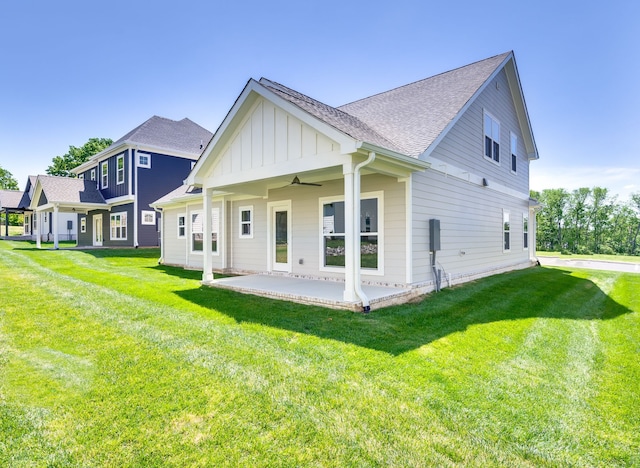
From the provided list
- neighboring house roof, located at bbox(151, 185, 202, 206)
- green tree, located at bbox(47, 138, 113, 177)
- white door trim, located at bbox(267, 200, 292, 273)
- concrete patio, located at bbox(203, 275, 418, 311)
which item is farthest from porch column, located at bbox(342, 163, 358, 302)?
green tree, located at bbox(47, 138, 113, 177)

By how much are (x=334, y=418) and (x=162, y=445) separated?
130 centimetres

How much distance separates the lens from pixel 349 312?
5.83m

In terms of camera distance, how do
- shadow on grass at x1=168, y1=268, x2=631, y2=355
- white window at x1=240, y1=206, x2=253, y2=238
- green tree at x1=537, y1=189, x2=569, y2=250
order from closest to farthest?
shadow on grass at x1=168, y1=268, x2=631, y2=355 → white window at x1=240, y1=206, x2=253, y2=238 → green tree at x1=537, y1=189, x2=569, y2=250

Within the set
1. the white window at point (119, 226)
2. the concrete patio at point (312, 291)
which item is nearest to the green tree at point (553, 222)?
the concrete patio at point (312, 291)

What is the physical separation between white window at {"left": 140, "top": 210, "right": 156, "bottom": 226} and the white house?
7.45 m

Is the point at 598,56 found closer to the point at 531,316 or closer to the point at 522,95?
the point at 522,95

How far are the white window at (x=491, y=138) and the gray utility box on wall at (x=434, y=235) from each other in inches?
175

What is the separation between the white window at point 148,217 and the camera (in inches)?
756

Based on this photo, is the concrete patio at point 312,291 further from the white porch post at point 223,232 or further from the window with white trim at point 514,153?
the window with white trim at point 514,153

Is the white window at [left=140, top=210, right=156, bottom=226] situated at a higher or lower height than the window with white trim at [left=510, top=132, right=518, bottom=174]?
lower

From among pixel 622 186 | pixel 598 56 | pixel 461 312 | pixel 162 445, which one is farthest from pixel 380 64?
pixel 622 186

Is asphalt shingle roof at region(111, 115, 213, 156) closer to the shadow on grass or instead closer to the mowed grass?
the shadow on grass

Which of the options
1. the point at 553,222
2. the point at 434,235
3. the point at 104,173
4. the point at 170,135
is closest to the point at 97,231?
the point at 104,173

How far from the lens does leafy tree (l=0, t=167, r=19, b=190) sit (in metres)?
54.7
